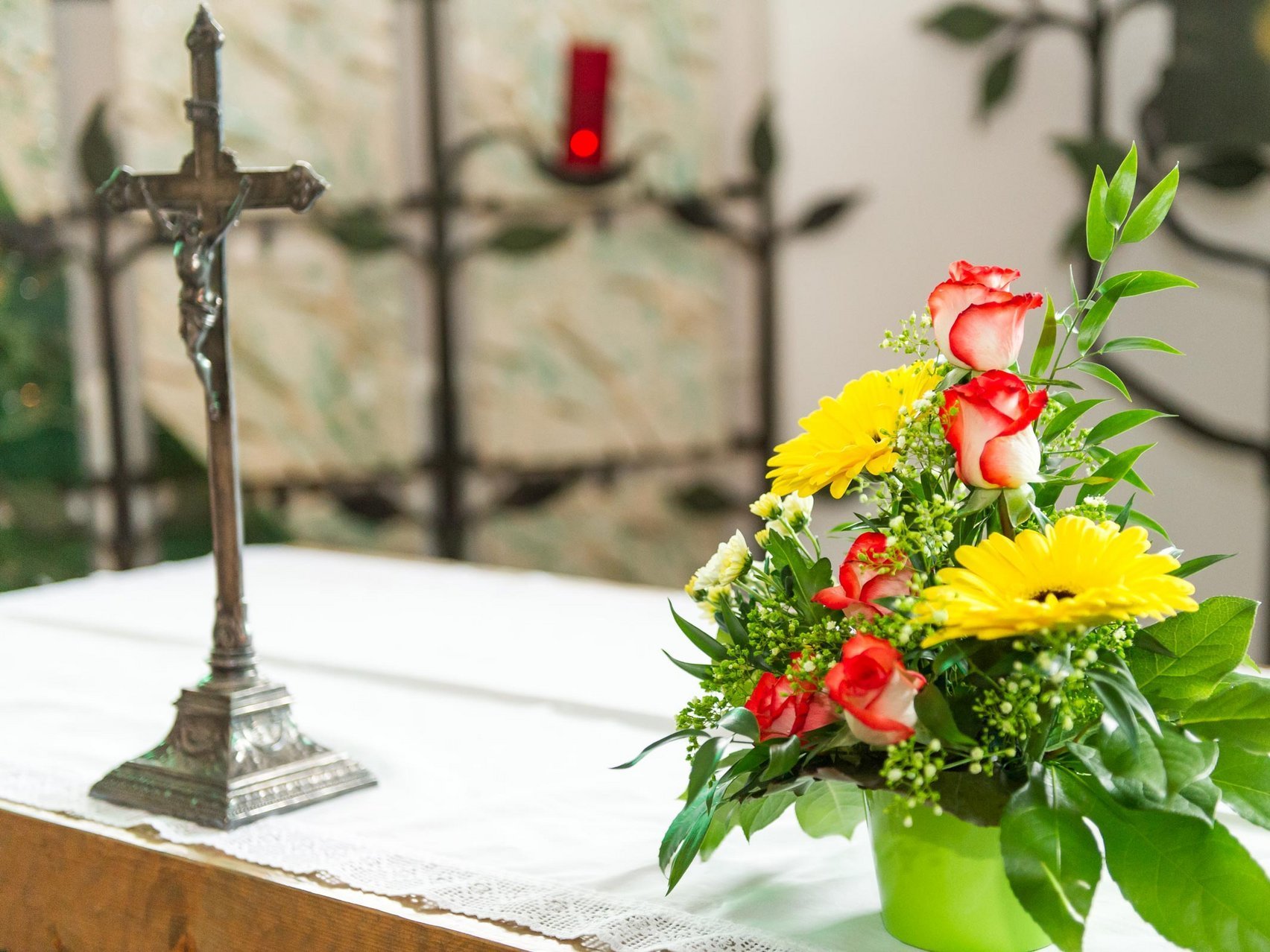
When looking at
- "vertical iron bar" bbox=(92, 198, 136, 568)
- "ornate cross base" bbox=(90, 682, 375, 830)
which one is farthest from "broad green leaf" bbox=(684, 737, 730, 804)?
"vertical iron bar" bbox=(92, 198, 136, 568)

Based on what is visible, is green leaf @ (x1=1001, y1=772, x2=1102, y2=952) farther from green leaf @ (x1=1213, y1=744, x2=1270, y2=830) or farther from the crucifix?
the crucifix

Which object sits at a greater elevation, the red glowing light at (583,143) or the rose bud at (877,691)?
→ the red glowing light at (583,143)

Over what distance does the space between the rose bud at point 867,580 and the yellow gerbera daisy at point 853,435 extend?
3cm

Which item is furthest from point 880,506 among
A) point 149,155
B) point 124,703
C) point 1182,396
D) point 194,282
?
point 149,155

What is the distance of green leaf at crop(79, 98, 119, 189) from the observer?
2.76 meters

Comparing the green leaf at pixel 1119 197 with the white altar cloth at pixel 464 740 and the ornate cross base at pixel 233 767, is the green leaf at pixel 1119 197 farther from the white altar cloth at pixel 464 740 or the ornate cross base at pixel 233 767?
the ornate cross base at pixel 233 767

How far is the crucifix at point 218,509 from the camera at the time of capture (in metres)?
1.06

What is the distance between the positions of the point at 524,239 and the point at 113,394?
975mm

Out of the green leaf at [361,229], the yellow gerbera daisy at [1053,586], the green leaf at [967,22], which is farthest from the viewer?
the green leaf at [361,229]

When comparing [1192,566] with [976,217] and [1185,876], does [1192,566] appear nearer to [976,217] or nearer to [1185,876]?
[1185,876]

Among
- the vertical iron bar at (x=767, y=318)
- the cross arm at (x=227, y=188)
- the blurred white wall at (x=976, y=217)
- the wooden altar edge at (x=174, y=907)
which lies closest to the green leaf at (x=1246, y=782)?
the wooden altar edge at (x=174, y=907)

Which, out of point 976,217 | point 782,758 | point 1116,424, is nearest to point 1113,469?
point 1116,424

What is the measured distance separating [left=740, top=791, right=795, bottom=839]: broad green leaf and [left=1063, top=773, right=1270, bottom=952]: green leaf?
19cm

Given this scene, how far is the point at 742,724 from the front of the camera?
721 mm
